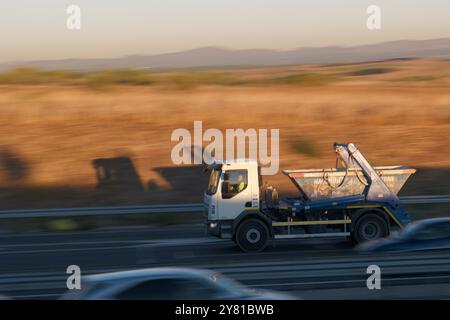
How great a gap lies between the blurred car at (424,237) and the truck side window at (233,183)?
3.60m

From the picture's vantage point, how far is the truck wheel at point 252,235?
18.4m

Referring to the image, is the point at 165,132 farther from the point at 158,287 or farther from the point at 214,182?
the point at 158,287

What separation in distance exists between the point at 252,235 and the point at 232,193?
40.9 inches

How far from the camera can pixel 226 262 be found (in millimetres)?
16891

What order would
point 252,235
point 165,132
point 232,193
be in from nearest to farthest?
1. point 252,235
2. point 232,193
3. point 165,132

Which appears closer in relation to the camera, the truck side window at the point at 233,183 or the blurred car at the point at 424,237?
the blurred car at the point at 424,237

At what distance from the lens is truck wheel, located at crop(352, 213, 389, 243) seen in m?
18.4

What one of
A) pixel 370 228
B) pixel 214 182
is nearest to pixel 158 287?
pixel 214 182

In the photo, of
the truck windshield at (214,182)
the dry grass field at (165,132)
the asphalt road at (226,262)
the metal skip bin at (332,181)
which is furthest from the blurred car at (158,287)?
the dry grass field at (165,132)

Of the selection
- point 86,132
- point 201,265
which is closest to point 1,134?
point 86,132

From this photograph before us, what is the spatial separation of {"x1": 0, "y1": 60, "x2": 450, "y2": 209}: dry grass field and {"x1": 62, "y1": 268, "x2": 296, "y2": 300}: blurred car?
16.1 meters

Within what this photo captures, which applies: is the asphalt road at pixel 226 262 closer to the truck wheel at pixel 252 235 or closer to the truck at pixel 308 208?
the truck wheel at pixel 252 235

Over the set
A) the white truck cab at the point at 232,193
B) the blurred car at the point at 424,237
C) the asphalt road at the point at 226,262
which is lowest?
the asphalt road at the point at 226,262

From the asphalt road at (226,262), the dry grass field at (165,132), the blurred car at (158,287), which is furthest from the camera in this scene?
the dry grass field at (165,132)
